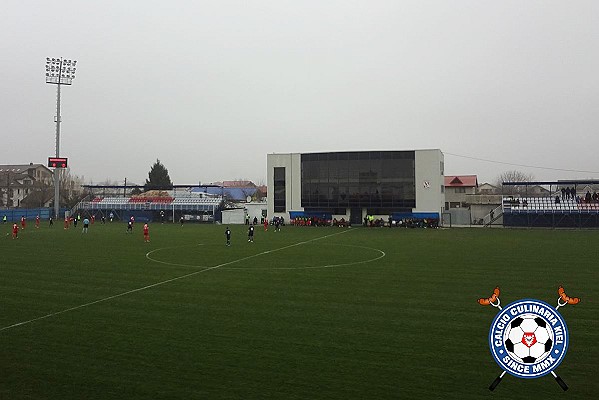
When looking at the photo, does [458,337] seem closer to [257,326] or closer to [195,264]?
[257,326]

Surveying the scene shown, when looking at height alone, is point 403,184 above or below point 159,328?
above

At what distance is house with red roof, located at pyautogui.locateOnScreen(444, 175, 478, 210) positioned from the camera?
8700cm

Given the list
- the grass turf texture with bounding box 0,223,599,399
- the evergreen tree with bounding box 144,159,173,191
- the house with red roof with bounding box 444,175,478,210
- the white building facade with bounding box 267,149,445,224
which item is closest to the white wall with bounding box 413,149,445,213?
the white building facade with bounding box 267,149,445,224

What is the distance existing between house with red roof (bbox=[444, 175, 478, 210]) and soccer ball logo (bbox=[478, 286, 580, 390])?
84.3m

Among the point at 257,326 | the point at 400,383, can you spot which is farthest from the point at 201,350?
the point at 400,383

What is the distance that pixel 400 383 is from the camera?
7.82 m

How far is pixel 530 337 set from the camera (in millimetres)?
5500

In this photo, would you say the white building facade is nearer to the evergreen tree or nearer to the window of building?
the window of building

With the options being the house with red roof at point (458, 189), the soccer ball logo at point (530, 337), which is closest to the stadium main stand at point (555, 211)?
the house with red roof at point (458, 189)

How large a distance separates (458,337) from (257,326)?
513 centimetres

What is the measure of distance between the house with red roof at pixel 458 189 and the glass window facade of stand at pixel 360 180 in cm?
2974

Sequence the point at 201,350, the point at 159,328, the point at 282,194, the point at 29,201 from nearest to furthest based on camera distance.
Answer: the point at 201,350
the point at 159,328
the point at 282,194
the point at 29,201

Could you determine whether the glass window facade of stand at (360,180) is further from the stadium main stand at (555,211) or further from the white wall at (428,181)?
the stadium main stand at (555,211)

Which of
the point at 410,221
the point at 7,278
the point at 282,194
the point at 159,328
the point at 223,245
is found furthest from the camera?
the point at 282,194
